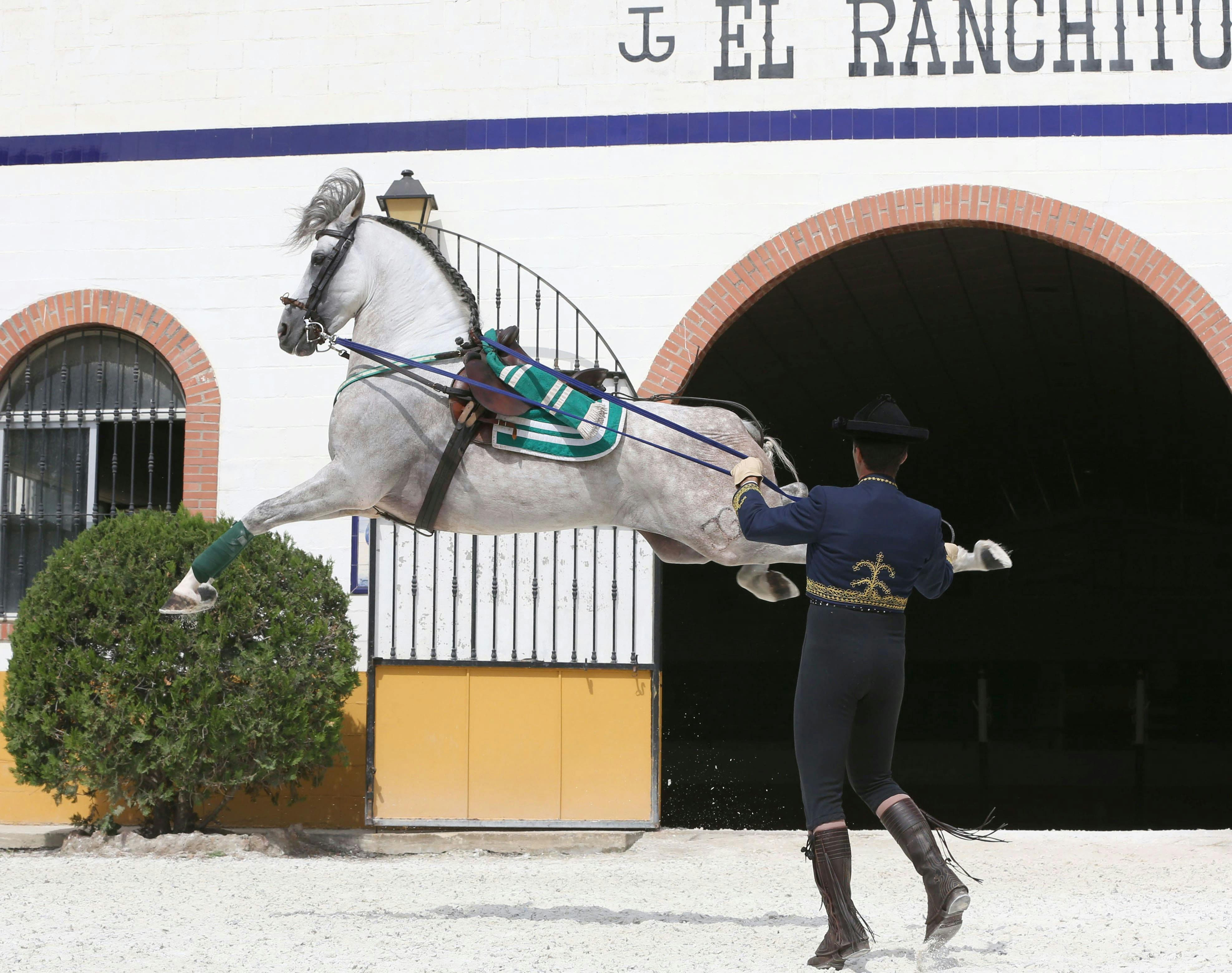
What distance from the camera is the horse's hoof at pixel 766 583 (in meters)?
5.22

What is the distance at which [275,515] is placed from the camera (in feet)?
16.3

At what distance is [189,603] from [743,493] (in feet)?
6.70

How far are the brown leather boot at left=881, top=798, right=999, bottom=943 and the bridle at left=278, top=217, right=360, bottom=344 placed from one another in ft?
9.04

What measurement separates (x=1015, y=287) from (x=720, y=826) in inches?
219

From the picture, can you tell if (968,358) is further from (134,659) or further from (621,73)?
(134,659)

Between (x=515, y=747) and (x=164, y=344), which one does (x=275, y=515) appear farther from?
(x=164, y=344)

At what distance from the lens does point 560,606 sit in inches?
361

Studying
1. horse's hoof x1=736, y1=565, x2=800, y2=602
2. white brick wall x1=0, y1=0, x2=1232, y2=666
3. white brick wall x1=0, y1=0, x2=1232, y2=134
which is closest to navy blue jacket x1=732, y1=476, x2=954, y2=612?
horse's hoof x1=736, y1=565, x2=800, y2=602

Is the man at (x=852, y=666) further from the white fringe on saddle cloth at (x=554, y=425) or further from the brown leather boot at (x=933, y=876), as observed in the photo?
the white fringe on saddle cloth at (x=554, y=425)

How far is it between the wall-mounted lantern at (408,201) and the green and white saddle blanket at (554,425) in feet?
15.5

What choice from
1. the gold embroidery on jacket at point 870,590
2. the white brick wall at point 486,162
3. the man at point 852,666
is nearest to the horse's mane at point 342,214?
the man at point 852,666

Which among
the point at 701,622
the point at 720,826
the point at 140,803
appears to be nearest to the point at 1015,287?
the point at 720,826

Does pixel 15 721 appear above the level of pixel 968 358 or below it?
below

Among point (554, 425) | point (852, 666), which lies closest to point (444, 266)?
point (554, 425)
